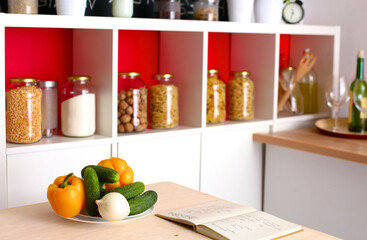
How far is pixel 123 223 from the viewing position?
123 centimetres

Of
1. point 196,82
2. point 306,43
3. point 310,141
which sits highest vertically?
point 306,43

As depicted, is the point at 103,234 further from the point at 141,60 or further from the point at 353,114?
the point at 353,114

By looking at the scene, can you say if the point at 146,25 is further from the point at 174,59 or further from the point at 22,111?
the point at 22,111

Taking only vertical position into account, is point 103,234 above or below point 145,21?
below

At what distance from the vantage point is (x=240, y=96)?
93.9 inches

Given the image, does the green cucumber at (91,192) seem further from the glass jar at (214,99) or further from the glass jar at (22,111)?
the glass jar at (214,99)

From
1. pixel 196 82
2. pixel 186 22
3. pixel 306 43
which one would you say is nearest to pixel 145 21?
pixel 186 22

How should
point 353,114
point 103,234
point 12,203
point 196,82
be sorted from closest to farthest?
point 103,234
point 12,203
point 196,82
point 353,114

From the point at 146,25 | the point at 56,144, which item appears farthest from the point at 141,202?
the point at 146,25

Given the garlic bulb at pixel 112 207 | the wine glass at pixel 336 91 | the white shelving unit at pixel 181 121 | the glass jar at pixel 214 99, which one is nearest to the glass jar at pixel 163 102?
the white shelving unit at pixel 181 121

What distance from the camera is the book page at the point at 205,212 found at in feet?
4.08

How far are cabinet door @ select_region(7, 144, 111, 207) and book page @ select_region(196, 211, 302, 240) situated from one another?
2.57 ft

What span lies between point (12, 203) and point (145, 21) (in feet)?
2.57

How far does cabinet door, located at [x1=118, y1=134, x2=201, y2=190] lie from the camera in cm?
202
